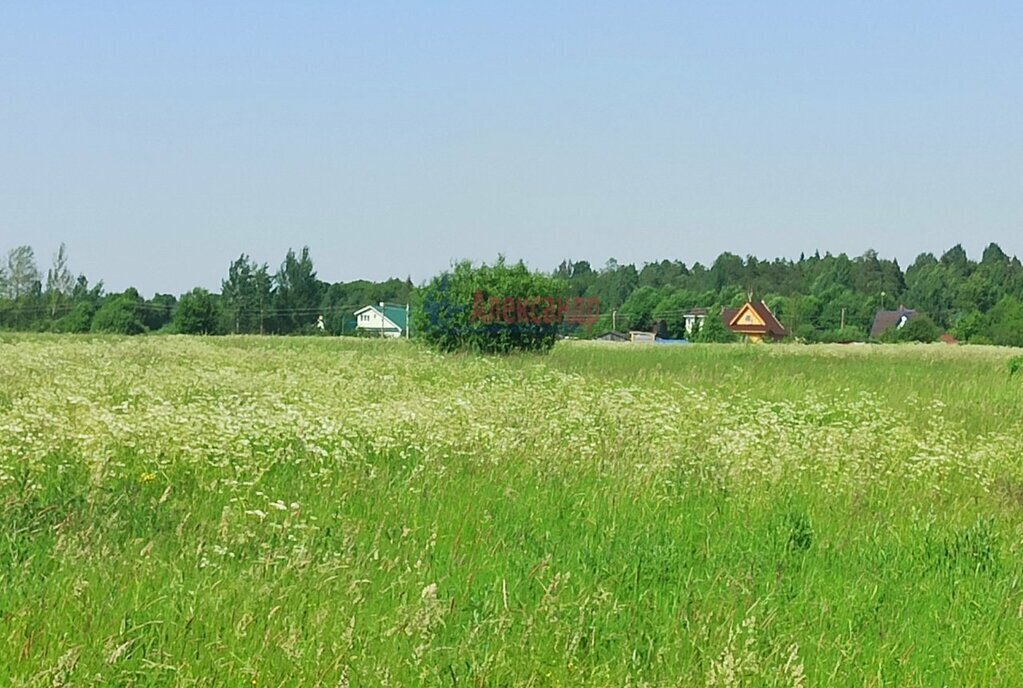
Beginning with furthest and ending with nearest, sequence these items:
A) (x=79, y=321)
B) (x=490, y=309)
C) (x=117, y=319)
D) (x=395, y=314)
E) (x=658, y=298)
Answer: (x=658, y=298)
(x=395, y=314)
(x=79, y=321)
(x=117, y=319)
(x=490, y=309)

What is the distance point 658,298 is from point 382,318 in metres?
39.0

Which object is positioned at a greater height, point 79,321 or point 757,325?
point 757,325

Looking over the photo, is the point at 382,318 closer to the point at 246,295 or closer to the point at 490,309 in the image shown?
the point at 246,295

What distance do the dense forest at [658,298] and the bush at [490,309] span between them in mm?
1829

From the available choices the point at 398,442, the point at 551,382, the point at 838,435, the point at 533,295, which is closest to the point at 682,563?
the point at 398,442

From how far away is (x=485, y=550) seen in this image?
4918mm

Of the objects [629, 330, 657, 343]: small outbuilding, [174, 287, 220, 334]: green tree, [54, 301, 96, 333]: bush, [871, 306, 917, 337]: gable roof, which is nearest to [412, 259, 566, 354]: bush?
[54, 301, 96, 333]: bush

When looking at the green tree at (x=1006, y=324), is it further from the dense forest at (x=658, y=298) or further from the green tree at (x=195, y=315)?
the green tree at (x=195, y=315)

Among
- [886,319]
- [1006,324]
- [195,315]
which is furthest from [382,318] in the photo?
[1006,324]

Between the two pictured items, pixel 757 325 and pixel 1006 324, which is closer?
pixel 1006 324

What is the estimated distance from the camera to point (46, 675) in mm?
3012

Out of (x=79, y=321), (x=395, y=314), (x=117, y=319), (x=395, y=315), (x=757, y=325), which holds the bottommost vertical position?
(x=79, y=321)

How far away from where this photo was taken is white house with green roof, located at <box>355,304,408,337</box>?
9681 cm

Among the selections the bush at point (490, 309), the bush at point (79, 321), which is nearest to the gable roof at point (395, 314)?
the bush at point (79, 321)
